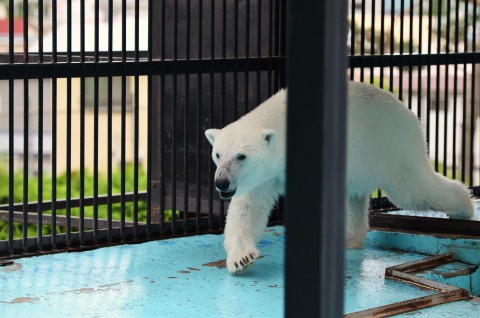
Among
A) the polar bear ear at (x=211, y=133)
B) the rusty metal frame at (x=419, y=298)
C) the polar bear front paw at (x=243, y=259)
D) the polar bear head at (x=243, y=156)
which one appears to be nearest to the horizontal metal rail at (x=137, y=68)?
the polar bear ear at (x=211, y=133)

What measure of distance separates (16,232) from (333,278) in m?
10.5

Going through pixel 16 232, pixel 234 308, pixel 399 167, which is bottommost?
pixel 16 232

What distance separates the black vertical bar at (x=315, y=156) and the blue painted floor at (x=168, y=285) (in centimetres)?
245

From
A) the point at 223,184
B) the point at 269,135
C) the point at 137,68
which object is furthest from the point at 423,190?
the point at 137,68

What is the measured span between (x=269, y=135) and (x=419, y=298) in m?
1.03

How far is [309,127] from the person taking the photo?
1.36m

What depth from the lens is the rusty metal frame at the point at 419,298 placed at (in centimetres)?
383

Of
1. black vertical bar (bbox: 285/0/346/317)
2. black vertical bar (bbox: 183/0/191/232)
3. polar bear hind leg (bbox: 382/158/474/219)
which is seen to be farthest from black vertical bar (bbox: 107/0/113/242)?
black vertical bar (bbox: 285/0/346/317)

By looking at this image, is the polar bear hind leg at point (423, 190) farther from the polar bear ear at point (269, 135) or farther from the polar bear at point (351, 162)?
the polar bear ear at point (269, 135)

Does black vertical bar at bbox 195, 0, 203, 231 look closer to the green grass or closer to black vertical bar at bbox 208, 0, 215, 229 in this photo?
black vertical bar at bbox 208, 0, 215, 229

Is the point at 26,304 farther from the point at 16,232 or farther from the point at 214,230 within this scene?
the point at 16,232

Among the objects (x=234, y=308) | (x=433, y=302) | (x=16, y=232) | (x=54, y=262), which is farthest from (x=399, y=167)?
(x=16, y=232)

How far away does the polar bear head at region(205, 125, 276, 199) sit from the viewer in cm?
426

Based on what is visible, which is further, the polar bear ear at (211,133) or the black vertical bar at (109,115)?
the black vertical bar at (109,115)
